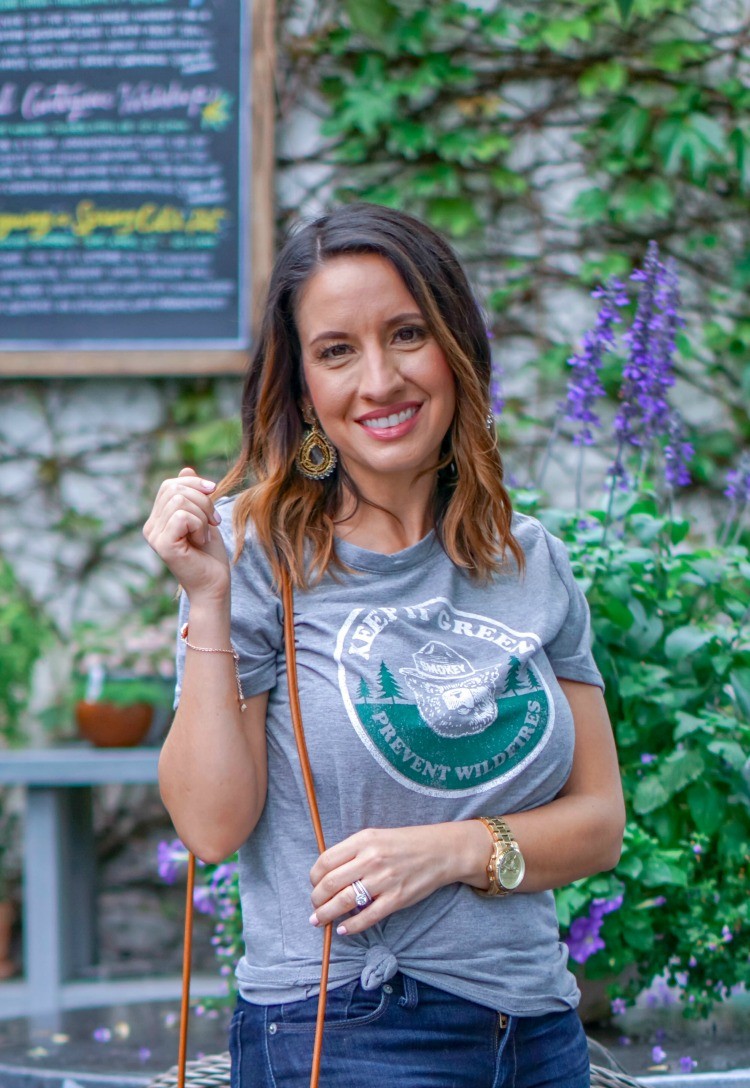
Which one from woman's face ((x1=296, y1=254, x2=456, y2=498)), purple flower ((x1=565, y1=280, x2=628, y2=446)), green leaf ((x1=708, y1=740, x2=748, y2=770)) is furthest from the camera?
purple flower ((x1=565, y1=280, x2=628, y2=446))

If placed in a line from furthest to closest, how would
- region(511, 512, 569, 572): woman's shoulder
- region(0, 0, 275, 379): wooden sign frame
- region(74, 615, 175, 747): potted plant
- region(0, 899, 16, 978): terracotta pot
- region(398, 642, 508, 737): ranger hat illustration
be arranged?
1. region(0, 0, 275, 379): wooden sign frame
2. region(0, 899, 16, 978): terracotta pot
3. region(74, 615, 175, 747): potted plant
4. region(511, 512, 569, 572): woman's shoulder
5. region(398, 642, 508, 737): ranger hat illustration

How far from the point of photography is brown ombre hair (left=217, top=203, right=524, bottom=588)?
1.54 m

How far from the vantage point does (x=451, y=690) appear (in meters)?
1.45

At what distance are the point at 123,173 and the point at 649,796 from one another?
2.28 m

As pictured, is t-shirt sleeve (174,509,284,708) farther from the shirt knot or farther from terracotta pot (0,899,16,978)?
terracotta pot (0,899,16,978)

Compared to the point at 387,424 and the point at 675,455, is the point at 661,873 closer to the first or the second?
the point at 675,455

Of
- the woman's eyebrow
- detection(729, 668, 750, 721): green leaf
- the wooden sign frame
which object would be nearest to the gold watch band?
the woman's eyebrow

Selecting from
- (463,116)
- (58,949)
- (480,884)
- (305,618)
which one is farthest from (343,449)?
(463,116)

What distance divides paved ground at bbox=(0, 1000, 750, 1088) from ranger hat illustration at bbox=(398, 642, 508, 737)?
0.86 m

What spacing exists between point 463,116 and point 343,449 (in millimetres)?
2261

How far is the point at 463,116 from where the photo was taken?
11.8 feet

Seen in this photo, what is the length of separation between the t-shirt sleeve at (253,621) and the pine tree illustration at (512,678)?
25 cm

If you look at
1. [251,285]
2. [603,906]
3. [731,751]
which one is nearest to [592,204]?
[251,285]

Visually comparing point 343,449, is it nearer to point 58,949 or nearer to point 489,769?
point 489,769
